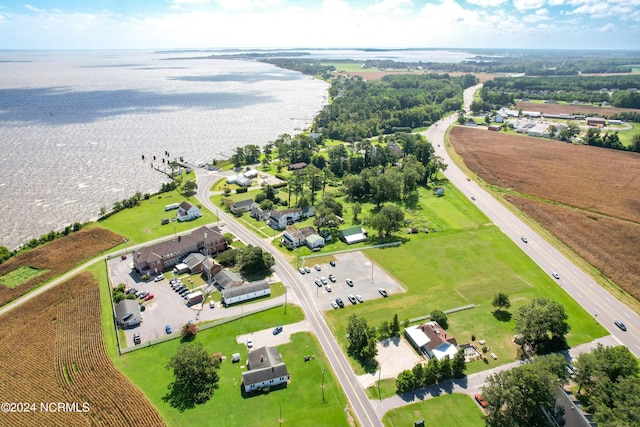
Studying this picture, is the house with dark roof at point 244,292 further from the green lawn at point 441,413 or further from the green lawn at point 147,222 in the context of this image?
the green lawn at point 147,222

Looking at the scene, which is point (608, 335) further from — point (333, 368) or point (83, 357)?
point (83, 357)

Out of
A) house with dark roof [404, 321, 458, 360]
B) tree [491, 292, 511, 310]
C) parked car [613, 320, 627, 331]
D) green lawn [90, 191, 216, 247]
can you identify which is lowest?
parked car [613, 320, 627, 331]

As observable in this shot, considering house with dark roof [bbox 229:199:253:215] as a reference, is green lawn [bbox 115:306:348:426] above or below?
below

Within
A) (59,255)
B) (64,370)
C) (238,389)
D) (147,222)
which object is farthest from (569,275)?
(59,255)

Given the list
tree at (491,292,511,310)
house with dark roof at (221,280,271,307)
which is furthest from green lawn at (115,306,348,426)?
tree at (491,292,511,310)

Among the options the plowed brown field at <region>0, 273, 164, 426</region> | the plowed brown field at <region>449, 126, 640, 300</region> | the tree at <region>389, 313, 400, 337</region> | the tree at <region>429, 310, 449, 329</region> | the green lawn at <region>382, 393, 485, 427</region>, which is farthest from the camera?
the plowed brown field at <region>449, 126, 640, 300</region>

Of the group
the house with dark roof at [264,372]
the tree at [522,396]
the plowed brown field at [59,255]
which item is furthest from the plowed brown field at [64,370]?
the tree at [522,396]

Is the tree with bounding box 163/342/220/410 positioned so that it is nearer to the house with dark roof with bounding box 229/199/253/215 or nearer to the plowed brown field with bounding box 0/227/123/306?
the plowed brown field with bounding box 0/227/123/306
